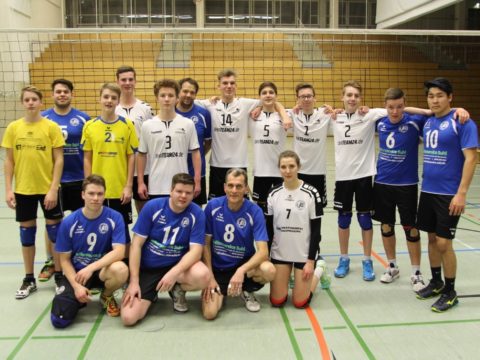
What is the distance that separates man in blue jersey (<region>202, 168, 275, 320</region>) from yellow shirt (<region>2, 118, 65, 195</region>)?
1451 mm

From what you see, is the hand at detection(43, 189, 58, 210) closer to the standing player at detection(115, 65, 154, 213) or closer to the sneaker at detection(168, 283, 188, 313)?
the standing player at detection(115, 65, 154, 213)

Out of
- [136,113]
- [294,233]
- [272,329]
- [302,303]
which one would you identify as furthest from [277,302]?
[136,113]

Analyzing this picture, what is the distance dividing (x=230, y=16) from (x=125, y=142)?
680 inches

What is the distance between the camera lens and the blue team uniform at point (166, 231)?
11.9ft

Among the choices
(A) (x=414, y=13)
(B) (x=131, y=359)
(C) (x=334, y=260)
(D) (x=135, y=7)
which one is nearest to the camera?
(B) (x=131, y=359)

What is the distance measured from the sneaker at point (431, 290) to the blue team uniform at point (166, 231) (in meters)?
1.93

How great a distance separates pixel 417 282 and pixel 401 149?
1198 mm

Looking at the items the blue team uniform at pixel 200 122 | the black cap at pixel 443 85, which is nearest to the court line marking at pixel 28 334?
the blue team uniform at pixel 200 122

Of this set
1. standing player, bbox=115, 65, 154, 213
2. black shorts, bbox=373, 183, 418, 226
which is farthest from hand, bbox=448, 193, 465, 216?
standing player, bbox=115, 65, 154, 213

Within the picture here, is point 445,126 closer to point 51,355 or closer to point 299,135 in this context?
point 299,135

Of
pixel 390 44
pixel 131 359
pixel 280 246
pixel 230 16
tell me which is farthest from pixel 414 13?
pixel 131 359

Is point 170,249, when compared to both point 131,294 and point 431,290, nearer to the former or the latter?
point 131,294

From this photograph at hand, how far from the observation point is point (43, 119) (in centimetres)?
394

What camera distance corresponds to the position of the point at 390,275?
4.28 m
